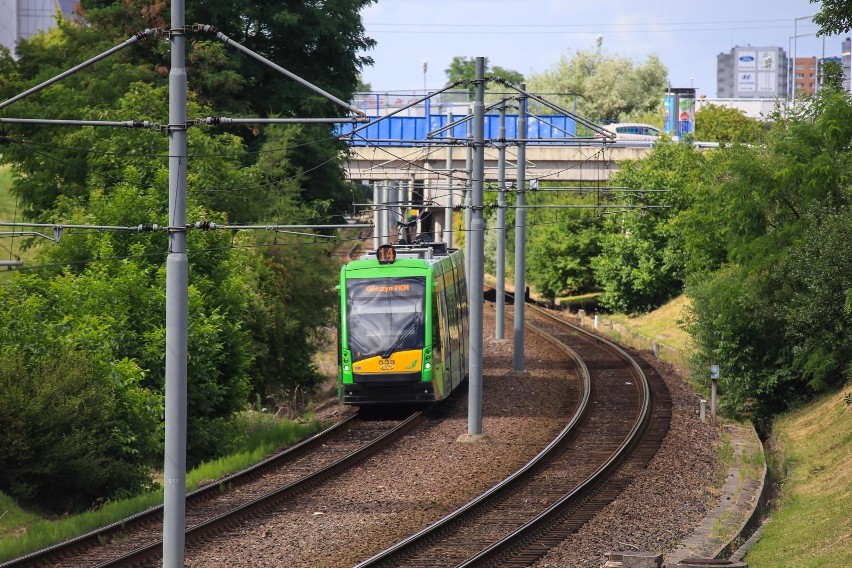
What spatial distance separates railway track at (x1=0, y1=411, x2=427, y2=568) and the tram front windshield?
1.80m

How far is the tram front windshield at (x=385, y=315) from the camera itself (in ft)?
87.2

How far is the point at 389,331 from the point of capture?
2658 cm

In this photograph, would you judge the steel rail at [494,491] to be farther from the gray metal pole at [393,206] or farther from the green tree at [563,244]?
the green tree at [563,244]

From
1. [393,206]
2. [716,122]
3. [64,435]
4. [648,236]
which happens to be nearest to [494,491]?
[64,435]

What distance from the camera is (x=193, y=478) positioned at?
21.7 meters

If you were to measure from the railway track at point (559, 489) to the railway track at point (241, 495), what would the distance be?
310 centimetres

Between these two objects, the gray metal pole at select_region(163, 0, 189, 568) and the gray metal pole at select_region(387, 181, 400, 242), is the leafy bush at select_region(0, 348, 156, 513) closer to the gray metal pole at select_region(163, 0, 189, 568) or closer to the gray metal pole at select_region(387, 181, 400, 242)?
the gray metal pole at select_region(163, 0, 189, 568)

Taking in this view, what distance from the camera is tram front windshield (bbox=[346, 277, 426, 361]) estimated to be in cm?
2658

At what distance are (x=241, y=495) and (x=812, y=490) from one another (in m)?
10.1

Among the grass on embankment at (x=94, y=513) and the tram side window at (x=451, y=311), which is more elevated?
the tram side window at (x=451, y=311)

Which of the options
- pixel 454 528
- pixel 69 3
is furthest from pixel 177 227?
pixel 69 3

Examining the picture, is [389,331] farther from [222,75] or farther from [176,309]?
[222,75]

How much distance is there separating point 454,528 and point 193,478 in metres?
6.15

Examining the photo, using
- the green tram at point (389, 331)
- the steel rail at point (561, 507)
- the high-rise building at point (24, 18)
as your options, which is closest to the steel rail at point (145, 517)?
the green tram at point (389, 331)
